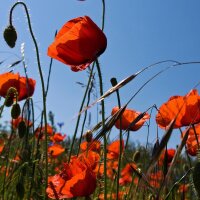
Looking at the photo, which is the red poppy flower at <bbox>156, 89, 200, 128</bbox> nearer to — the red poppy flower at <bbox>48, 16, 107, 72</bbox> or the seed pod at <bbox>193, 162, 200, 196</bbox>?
the red poppy flower at <bbox>48, 16, 107, 72</bbox>

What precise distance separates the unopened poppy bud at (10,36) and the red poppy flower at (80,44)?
1.49 feet

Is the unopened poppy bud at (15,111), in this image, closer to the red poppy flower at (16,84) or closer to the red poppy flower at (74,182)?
the red poppy flower at (16,84)

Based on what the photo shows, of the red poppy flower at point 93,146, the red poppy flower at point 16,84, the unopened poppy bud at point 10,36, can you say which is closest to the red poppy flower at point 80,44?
the red poppy flower at point 93,146

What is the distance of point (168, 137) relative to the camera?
83 centimetres

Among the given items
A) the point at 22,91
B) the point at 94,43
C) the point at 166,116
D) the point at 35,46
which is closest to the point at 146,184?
the point at 94,43

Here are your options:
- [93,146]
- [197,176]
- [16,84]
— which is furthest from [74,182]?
[16,84]

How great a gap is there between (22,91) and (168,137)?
1.46m

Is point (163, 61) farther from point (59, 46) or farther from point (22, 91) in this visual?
point (22, 91)

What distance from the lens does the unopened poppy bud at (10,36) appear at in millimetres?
Answer: 1766

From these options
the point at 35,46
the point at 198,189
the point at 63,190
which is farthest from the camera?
the point at 35,46

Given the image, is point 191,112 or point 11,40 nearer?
point 191,112

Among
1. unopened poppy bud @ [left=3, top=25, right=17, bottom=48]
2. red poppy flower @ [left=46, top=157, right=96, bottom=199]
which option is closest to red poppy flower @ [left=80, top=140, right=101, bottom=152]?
red poppy flower @ [left=46, top=157, right=96, bottom=199]

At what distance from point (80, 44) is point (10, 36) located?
1.76ft

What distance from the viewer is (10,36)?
5.81ft
